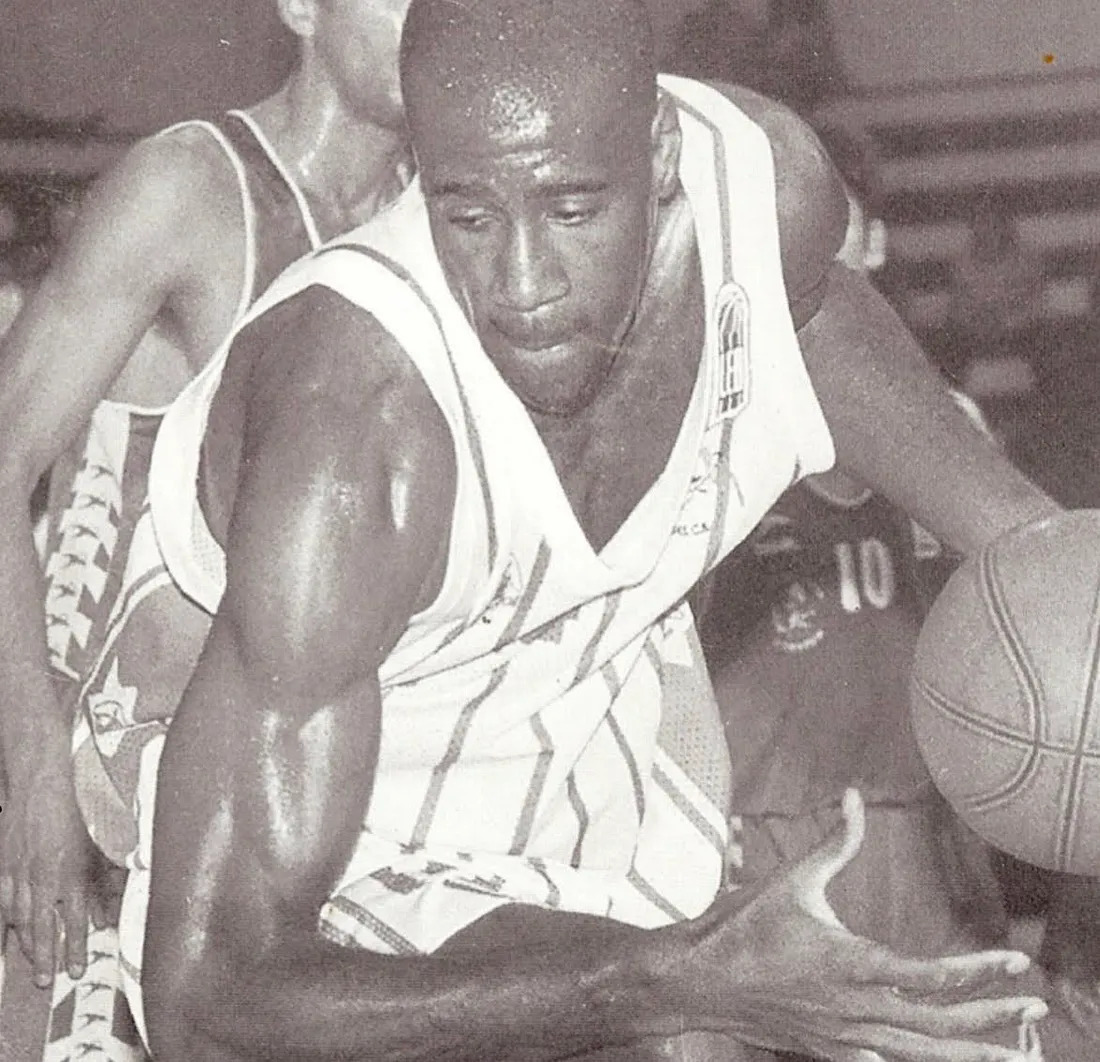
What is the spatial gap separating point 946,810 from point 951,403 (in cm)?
31

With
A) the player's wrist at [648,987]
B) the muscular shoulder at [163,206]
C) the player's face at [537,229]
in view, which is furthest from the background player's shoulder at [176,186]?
the player's wrist at [648,987]

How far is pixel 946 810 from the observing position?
64.0 inches

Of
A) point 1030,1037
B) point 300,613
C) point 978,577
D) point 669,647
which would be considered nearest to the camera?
point 300,613

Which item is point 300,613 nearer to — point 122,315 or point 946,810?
point 122,315

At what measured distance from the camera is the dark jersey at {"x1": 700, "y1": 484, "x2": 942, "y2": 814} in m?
1.59

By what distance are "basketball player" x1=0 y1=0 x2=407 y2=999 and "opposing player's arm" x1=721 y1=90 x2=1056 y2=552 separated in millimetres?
248

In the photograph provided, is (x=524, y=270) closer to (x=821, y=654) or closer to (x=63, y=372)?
(x=63, y=372)

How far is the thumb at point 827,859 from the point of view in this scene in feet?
3.40

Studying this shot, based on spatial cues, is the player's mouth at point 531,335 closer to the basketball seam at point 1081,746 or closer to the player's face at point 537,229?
the player's face at point 537,229

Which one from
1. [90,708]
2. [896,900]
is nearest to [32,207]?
[90,708]

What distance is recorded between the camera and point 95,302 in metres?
1.41

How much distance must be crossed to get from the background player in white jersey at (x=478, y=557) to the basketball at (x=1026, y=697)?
0.14 m

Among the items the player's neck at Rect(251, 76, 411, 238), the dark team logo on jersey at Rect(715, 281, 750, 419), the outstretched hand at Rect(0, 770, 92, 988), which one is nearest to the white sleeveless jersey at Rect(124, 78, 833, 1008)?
the dark team logo on jersey at Rect(715, 281, 750, 419)

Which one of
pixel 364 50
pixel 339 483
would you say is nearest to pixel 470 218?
pixel 339 483
